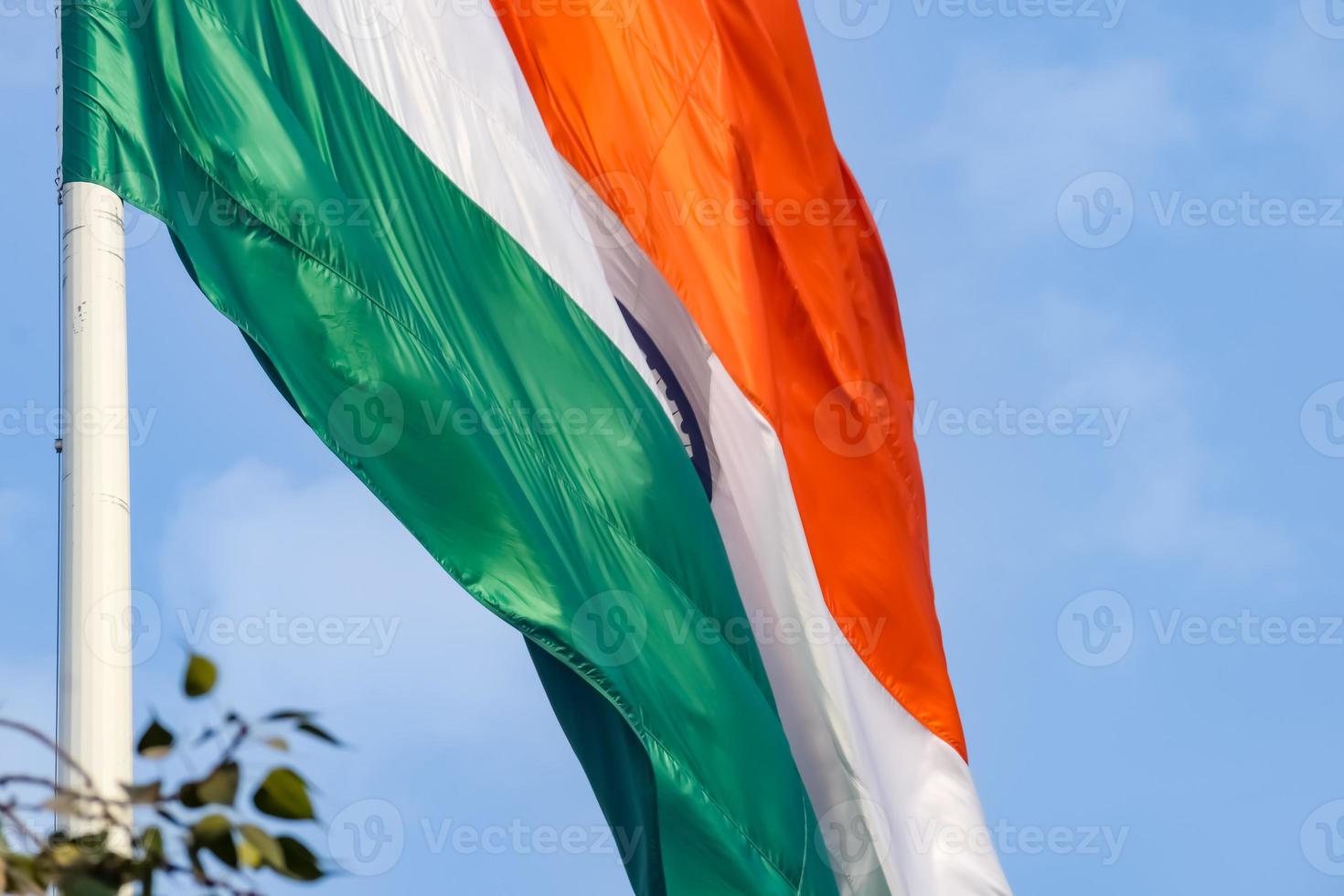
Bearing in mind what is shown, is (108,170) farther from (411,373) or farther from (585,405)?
(585,405)

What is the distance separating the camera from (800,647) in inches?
300

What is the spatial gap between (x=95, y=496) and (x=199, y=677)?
285cm

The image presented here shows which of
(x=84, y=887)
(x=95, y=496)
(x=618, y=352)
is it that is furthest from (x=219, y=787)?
(x=618, y=352)

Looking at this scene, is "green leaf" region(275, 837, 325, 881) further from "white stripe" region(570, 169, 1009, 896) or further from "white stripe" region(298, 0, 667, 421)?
"white stripe" region(570, 169, 1009, 896)

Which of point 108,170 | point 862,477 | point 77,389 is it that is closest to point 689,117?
point 862,477

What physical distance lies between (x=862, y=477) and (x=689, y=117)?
1630 mm

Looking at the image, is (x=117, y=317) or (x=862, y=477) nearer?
(x=117, y=317)

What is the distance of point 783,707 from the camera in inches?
302

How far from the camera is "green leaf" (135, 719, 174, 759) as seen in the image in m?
2.38

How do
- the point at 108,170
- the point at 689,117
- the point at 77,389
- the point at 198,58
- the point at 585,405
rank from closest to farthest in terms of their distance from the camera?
the point at 77,389 < the point at 108,170 < the point at 198,58 < the point at 585,405 < the point at 689,117

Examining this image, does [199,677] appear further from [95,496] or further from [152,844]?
[95,496]

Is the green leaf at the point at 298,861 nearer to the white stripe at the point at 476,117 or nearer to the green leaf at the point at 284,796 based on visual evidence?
the green leaf at the point at 284,796

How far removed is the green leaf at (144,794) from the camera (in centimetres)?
225

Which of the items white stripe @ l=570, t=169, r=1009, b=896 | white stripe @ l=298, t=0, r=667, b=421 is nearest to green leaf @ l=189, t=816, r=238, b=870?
white stripe @ l=298, t=0, r=667, b=421
